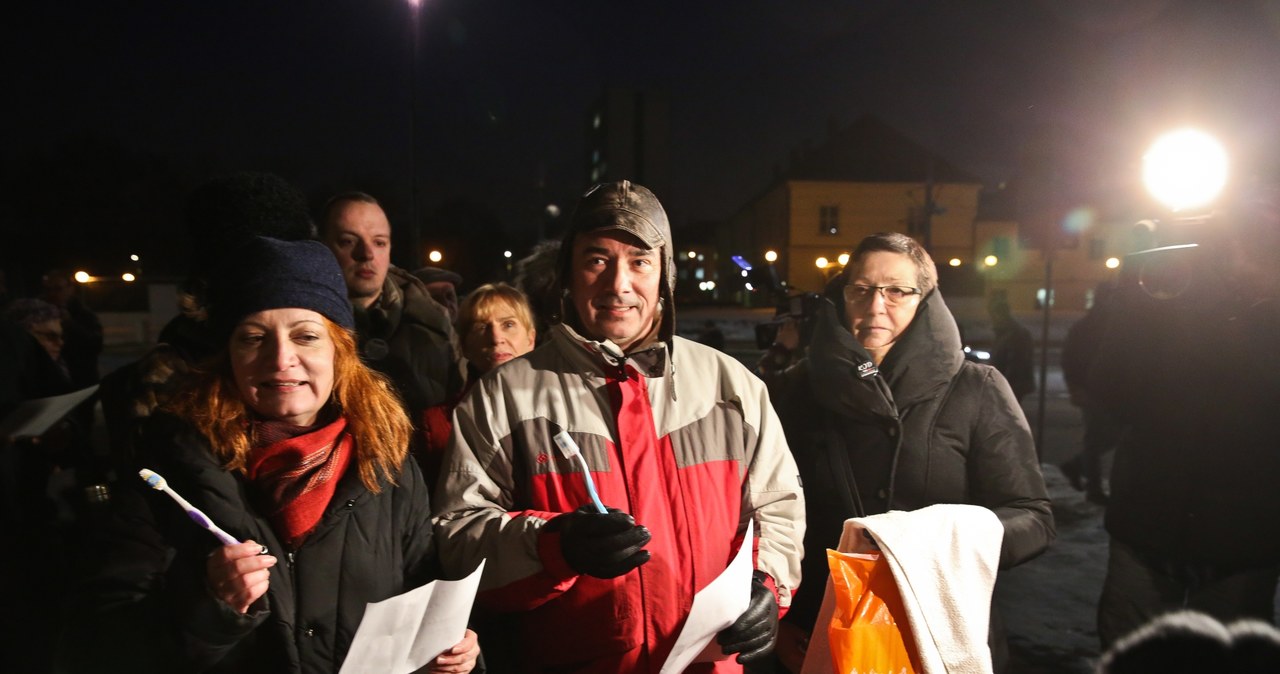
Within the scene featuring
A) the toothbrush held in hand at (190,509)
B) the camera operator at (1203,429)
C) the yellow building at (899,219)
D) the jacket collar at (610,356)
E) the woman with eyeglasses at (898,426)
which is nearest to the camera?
the toothbrush held in hand at (190,509)

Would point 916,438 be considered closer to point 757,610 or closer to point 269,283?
point 757,610

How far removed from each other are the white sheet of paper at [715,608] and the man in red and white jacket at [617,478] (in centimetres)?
7

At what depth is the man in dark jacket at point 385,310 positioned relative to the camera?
292 cm

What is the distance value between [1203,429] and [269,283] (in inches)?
127

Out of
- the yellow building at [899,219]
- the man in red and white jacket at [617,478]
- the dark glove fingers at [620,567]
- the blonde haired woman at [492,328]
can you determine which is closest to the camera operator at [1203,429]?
the man in red and white jacket at [617,478]

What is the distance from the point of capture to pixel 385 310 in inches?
119

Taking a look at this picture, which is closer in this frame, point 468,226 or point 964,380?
point 964,380

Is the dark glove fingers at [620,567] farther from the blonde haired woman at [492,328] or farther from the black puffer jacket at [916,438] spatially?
the blonde haired woman at [492,328]

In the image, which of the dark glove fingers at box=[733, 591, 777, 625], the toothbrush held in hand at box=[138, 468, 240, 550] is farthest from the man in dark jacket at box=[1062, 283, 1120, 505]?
the toothbrush held in hand at box=[138, 468, 240, 550]

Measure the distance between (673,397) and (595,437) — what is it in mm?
243

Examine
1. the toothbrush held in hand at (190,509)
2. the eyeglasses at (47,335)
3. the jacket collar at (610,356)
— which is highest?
the jacket collar at (610,356)

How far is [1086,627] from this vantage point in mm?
4145

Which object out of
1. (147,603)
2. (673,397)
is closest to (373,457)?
(147,603)

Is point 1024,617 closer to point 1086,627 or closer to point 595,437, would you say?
point 1086,627
